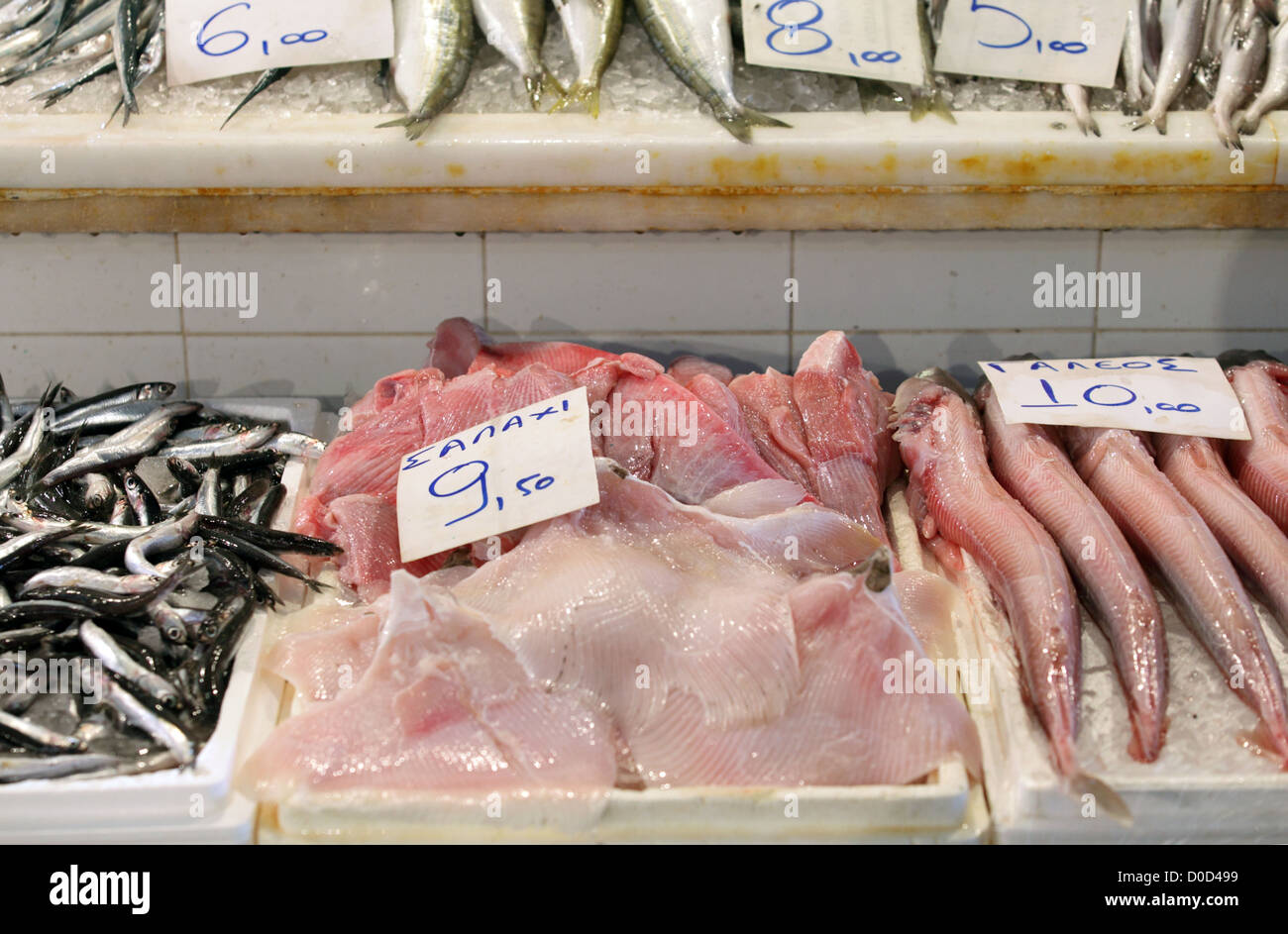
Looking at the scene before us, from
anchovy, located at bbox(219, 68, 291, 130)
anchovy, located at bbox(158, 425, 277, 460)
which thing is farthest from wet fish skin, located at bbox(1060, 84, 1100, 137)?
anchovy, located at bbox(158, 425, 277, 460)

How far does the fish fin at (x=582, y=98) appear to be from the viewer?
2.45 metres

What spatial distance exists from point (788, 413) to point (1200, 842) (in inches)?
44.7

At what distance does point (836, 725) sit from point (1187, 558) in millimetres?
762

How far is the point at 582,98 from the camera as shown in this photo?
2.47m

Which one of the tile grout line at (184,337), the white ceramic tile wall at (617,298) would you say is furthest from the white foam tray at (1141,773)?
the tile grout line at (184,337)

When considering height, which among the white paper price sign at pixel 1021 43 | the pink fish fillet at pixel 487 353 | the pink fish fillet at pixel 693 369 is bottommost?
the pink fish fillet at pixel 693 369

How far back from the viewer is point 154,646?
194 centimetres

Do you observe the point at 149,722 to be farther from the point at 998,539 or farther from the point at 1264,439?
the point at 1264,439

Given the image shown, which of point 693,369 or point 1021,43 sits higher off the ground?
point 1021,43

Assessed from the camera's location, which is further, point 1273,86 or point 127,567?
point 1273,86

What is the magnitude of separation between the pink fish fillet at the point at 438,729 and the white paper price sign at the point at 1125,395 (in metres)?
1.19

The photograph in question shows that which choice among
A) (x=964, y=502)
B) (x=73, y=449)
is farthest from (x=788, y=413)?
(x=73, y=449)

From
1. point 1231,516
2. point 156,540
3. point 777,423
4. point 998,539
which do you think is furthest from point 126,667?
point 1231,516

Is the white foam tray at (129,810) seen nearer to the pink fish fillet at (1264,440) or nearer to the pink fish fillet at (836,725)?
the pink fish fillet at (836,725)
